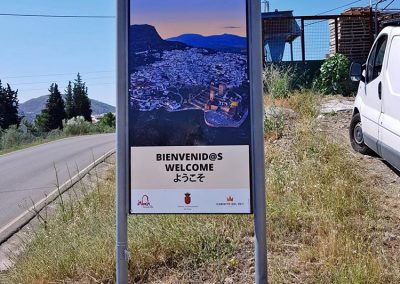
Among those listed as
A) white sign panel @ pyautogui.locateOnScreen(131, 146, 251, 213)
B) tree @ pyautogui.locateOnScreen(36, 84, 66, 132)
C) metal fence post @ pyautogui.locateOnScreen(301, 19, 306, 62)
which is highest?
tree @ pyautogui.locateOnScreen(36, 84, 66, 132)

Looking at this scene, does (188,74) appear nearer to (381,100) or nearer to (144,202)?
(144,202)

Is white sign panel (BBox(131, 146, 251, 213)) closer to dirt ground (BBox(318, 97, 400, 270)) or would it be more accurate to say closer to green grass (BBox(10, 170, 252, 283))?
green grass (BBox(10, 170, 252, 283))

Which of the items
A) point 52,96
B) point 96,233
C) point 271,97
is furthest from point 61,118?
point 96,233

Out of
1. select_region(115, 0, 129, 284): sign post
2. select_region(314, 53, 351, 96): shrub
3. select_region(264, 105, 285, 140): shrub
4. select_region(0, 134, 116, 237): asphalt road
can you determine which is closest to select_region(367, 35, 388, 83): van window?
select_region(264, 105, 285, 140): shrub

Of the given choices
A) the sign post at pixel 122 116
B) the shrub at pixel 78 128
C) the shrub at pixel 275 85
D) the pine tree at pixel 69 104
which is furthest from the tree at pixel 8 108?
the sign post at pixel 122 116

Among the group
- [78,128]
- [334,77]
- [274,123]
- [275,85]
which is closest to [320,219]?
[274,123]

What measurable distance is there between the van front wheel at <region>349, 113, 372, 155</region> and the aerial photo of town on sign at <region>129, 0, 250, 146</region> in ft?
14.9

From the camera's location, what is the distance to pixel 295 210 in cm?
454

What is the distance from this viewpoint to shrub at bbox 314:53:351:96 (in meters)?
14.4

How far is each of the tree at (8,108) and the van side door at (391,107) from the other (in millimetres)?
70063

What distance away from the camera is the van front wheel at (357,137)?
23.1 ft

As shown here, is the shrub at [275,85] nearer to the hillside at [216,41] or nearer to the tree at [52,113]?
the hillside at [216,41]

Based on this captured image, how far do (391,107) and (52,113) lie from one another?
2956 inches

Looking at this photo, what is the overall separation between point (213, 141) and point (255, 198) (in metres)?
0.47
